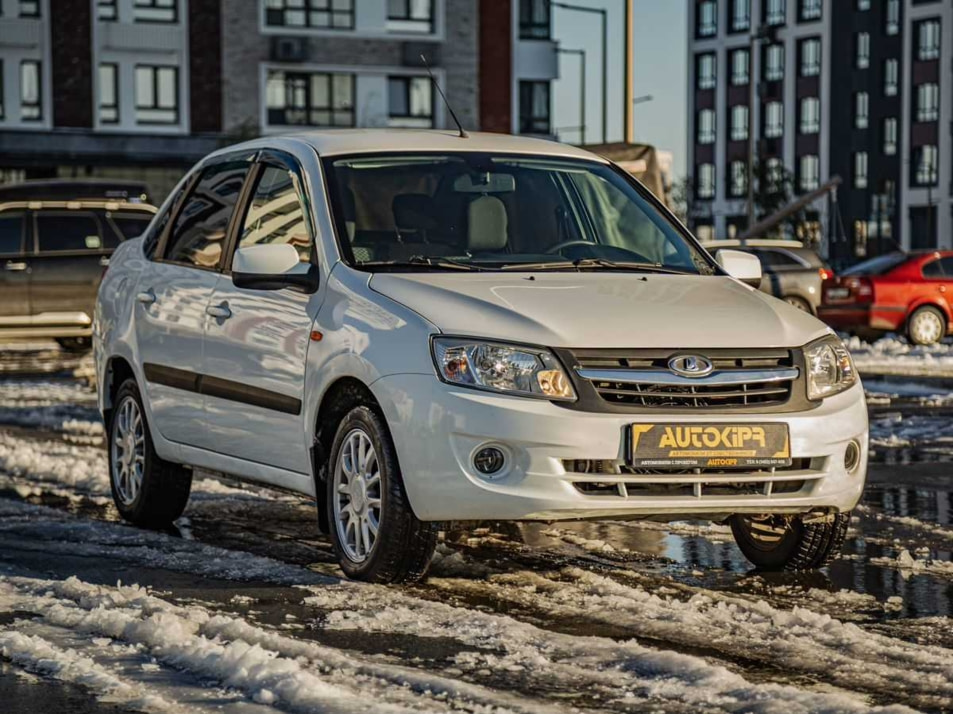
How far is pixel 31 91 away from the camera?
182ft

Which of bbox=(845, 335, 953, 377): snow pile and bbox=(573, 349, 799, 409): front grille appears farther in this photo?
bbox=(845, 335, 953, 377): snow pile

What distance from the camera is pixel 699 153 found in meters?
104

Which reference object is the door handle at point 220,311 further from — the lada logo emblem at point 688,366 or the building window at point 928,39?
the building window at point 928,39

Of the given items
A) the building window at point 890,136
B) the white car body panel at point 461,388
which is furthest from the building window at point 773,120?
the white car body panel at point 461,388

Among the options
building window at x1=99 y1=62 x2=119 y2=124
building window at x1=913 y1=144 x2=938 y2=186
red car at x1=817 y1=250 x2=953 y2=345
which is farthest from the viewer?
building window at x1=913 y1=144 x2=938 y2=186

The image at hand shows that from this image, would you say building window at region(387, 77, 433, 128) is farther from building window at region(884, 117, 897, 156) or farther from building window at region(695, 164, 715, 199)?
building window at region(695, 164, 715, 199)

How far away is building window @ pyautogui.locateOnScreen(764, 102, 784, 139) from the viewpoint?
98.1 m

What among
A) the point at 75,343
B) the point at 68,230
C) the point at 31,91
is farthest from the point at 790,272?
the point at 31,91

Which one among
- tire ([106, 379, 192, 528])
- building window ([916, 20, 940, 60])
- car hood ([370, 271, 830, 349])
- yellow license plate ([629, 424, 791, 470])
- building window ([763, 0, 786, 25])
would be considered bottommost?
tire ([106, 379, 192, 528])

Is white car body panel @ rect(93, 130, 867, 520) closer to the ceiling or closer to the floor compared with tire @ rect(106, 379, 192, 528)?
closer to the ceiling

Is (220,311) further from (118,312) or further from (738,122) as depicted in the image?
(738,122)

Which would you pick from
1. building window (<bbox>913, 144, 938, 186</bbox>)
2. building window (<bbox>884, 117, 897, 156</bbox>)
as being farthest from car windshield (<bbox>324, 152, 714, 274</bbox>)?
building window (<bbox>884, 117, 897, 156</bbox>)

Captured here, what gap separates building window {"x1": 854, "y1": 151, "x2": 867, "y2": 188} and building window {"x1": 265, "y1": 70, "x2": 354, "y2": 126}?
138 ft

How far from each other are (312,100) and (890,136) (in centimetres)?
4238
